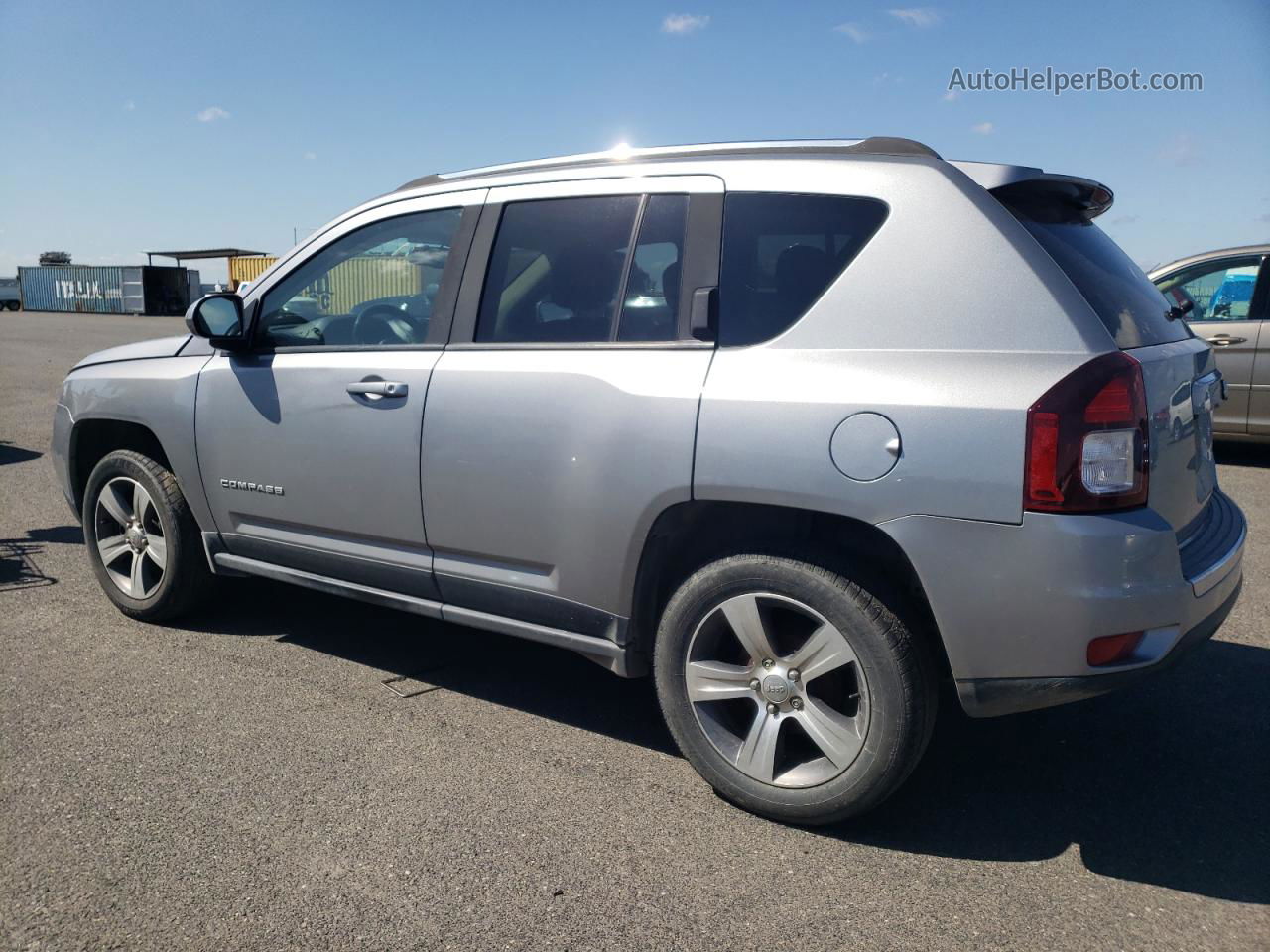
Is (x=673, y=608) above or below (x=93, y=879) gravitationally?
above

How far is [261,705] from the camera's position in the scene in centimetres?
387

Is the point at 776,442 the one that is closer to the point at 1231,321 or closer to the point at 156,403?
the point at 156,403

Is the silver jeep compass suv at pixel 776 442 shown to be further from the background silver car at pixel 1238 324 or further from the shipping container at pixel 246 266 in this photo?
the shipping container at pixel 246 266

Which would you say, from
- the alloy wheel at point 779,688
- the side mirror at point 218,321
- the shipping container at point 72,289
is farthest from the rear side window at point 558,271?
the shipping container at point 72,289

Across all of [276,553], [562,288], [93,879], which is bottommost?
[93,879]

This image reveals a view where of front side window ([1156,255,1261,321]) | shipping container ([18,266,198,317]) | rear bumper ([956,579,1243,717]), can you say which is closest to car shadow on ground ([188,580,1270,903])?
rear bumper ([956,579,1243,717])

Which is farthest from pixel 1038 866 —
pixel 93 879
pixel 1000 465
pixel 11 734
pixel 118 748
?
pixel 11 734

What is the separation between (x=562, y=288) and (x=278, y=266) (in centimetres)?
147

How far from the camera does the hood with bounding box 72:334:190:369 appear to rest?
4594 millimetres

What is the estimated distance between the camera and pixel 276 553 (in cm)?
420

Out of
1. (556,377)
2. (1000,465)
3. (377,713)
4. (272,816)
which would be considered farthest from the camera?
(377,713)

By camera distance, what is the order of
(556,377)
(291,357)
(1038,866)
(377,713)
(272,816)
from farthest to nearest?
(291,357)
(377,713)
(556,377)
(272,816)
(1038,866)

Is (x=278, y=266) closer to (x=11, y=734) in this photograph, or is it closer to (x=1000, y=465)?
(x=11, y=734)

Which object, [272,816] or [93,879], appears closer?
[93,879]
